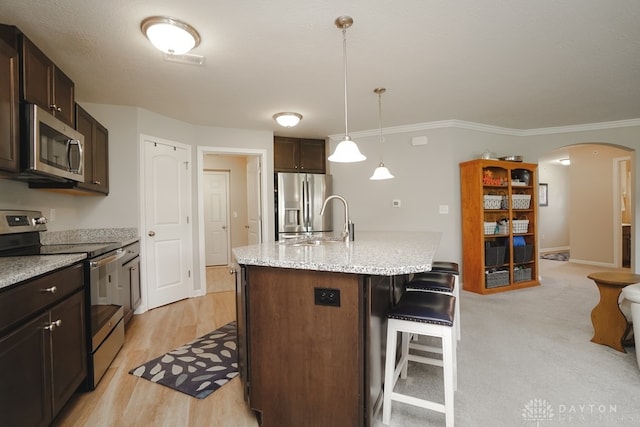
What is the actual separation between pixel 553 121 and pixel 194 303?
541 cm

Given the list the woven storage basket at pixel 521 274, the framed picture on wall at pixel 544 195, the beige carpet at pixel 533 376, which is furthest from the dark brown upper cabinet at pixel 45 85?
the framed picture on wall at pixel 544 195

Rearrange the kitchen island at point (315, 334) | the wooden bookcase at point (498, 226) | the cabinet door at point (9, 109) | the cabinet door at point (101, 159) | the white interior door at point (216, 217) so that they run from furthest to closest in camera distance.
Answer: the white interior door at point (216, 217)
the wooden bookcase at point (498, 226)
the cabinet door at point (101, 159)
the cabinet door at point (9, 109)
the kitchen island at point (315, 334)

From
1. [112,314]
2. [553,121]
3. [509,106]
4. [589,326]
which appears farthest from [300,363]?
[553,121]

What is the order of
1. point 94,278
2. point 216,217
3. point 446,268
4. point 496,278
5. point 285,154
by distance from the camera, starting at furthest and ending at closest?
point 216,217 < point 285,154 < point 496,278 < point 446,268 < point 94,278

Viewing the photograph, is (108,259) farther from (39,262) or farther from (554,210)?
(554,210)

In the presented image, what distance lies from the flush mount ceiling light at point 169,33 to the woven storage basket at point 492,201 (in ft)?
12.7

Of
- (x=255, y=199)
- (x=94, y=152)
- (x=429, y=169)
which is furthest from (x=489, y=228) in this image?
(x=94, y=152)

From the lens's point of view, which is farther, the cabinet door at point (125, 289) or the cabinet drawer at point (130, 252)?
the cabinet drawer at point (130, 252)

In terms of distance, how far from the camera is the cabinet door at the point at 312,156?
4738 millimetres

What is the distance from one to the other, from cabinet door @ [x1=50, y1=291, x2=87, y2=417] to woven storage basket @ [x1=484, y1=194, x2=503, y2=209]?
173 inches

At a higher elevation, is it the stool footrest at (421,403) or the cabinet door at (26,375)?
the cabinet door at (26,375)

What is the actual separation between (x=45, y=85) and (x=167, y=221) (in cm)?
191

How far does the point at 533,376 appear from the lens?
205 cm

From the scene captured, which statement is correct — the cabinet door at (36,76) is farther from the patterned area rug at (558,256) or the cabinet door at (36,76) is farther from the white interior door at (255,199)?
the patterned area rug at (558,256)
